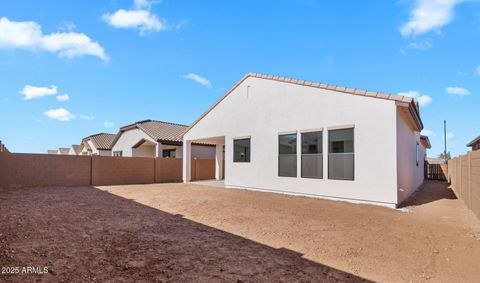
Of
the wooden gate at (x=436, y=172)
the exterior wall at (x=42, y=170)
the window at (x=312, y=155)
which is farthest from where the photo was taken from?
the wooden gate at (x=436, y=172)

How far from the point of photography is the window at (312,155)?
1045 cm

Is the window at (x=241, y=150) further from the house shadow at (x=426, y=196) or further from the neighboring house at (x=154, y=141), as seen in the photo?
the neighboring house at (x=154, y=141)

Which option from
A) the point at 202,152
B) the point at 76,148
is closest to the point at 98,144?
the point at 202,152

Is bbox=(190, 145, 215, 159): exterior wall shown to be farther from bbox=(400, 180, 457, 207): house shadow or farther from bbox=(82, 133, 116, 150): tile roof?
bbox=(400, 180, 457, 207): house shadow

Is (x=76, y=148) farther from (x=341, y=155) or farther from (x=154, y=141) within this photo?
(x=341, y=155)

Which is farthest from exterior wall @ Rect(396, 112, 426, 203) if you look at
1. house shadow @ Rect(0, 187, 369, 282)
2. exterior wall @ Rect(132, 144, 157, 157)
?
exterior wall @ Rect(132, 144, 157, 157)

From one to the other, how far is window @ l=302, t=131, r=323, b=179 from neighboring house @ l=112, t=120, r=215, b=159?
1186 centimetres

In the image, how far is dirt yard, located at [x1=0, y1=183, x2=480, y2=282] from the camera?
371 cm

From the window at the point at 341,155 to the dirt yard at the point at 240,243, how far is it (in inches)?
57.8

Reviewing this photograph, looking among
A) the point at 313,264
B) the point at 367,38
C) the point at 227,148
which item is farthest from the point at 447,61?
the point at 313,264

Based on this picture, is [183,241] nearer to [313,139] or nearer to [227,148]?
[313,139]

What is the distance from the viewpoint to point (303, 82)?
11.1 m

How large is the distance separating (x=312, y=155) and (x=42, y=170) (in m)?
14.7

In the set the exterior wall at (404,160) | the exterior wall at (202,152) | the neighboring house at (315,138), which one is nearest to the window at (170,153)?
the exterior wall at (202,152)
